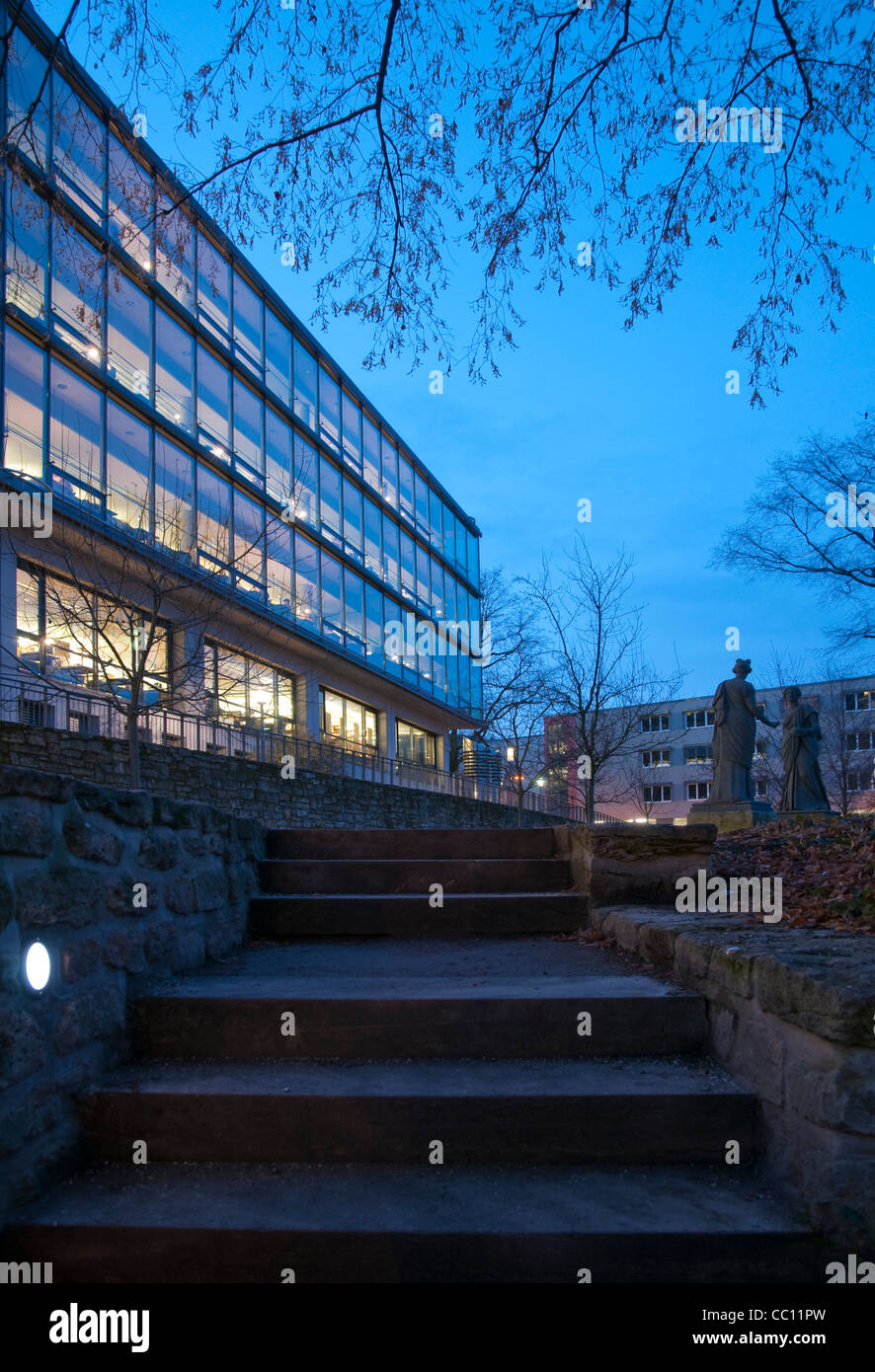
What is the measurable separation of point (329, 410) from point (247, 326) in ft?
15.1

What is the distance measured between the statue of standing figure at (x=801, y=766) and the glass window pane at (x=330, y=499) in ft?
50.4

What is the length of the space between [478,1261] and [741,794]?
485 inches

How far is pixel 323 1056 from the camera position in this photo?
2.90 metres

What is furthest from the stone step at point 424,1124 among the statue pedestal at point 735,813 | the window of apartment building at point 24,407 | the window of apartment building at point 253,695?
the window of apartment building at point 253,695

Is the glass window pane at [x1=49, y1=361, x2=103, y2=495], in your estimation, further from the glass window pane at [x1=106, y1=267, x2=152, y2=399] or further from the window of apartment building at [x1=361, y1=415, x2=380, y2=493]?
the window of apartment building at [x1=361, y1=415, x2=380, y2=493]

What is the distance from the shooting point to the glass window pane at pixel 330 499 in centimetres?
2503

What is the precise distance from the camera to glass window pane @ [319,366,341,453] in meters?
25.5

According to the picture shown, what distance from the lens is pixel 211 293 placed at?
19750mm

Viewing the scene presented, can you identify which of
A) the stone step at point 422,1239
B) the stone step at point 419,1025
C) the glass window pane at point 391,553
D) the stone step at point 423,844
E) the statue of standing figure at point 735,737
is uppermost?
the glass window pane at point 391,553

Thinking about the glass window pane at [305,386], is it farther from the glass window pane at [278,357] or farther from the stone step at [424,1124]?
the stone step at [424,1124]

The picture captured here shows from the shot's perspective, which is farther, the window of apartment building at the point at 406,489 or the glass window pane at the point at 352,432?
the window of apartment building at the point at 406,489

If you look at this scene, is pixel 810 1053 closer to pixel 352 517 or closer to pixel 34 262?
pixel 34 262

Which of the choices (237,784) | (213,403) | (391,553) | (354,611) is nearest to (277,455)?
(213,403)

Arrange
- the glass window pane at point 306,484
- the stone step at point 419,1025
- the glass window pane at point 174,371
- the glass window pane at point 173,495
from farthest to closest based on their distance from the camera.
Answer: the glass window pane at point 306,484 → the glass window pane at point 174,371 → the glass window pane at point 173,495 → the stone step at point 419,1025
